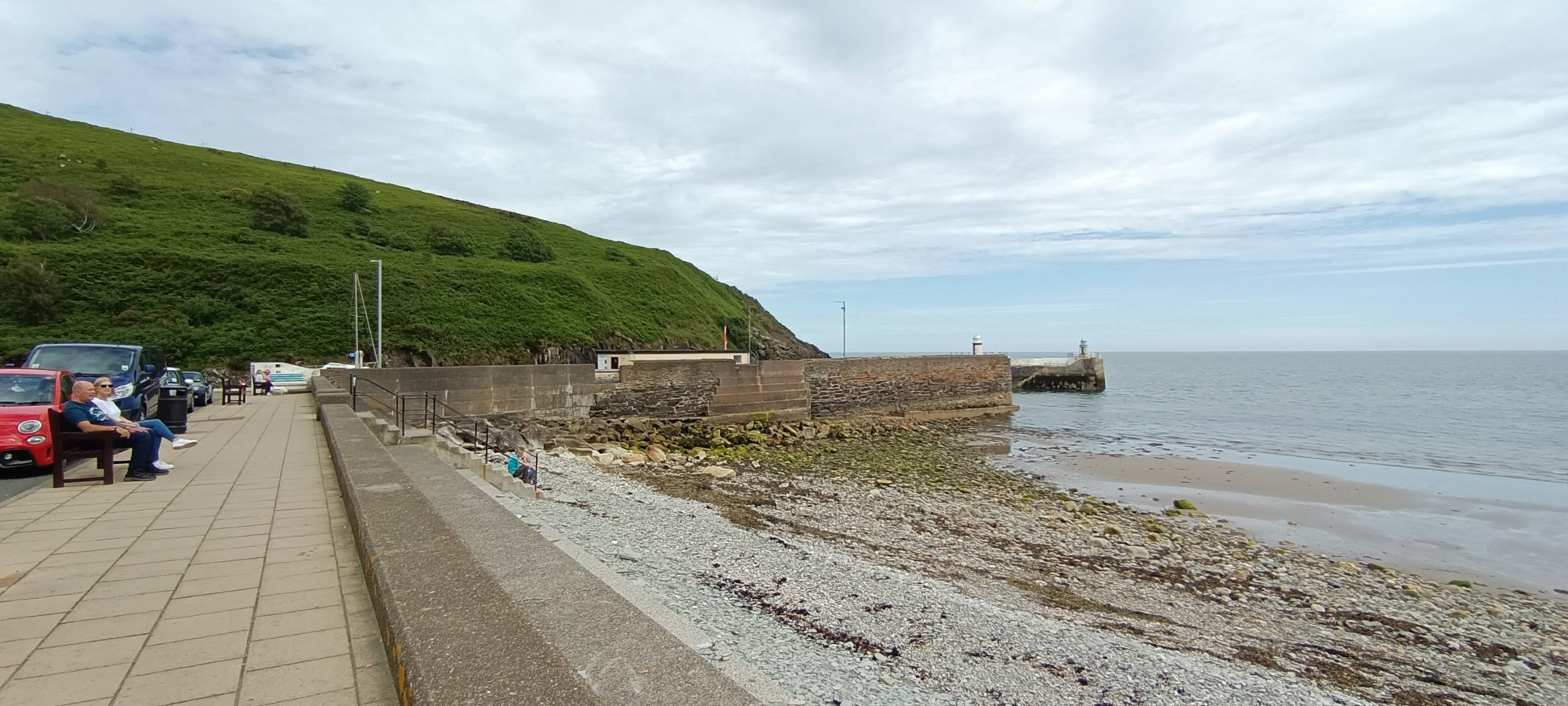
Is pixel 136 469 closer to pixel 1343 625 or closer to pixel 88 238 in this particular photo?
pixel 1343 625

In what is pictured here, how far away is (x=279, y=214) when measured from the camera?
47.5m

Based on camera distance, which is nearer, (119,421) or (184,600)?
(184,600)

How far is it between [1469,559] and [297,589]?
15464 millimetres

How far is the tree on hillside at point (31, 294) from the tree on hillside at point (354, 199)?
1109 inches

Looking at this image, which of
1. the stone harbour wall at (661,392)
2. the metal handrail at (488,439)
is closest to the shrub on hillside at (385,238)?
the stone harbour wall at (661,392)

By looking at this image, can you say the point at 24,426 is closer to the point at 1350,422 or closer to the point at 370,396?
the point at 370,396

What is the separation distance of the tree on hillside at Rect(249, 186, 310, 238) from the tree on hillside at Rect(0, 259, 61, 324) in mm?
16464

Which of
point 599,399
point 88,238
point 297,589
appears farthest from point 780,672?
point 88,238

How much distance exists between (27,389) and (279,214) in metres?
47.8

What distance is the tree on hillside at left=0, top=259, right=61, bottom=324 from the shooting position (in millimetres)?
29719

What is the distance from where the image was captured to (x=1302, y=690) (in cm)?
532

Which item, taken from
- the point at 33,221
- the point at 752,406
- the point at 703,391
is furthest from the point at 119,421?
the point at 33,221

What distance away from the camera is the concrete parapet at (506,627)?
2.45m

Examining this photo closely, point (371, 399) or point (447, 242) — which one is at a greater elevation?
point (447, 242)
